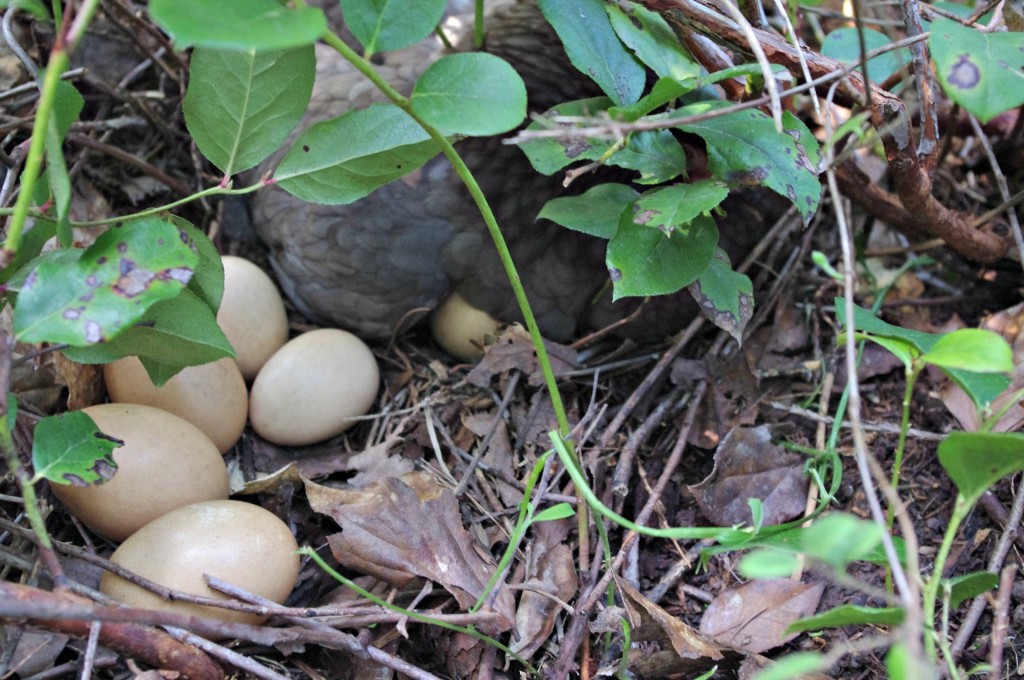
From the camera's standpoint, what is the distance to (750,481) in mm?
1413

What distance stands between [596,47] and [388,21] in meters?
0.37

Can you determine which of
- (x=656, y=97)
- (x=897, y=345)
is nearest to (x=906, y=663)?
(x=897, y=345)

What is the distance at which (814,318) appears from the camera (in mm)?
1667

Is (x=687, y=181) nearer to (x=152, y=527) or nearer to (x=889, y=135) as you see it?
(x=889, y=135)

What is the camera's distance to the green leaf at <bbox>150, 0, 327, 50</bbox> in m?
0.71

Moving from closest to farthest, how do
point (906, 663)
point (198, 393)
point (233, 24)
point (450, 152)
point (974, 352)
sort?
point (906, 663) < point (233, 24) < point (974, 352) < point (450, 152) < point (198, 393)

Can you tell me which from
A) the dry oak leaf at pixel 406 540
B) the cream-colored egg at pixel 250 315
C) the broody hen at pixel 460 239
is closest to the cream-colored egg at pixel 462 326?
the broody hen at pixel 460 239

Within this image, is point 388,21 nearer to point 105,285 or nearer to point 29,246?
point 105,285

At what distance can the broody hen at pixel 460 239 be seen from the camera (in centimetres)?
156

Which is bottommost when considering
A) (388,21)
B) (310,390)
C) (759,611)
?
(759,611)

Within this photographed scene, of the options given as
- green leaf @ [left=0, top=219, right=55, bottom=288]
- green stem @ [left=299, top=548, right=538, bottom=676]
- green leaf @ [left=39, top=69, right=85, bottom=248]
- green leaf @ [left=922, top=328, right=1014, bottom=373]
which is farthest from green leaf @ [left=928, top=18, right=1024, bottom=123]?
green leaf @ [left=0, top=219, right=55, bottom=288]

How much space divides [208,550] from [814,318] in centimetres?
114

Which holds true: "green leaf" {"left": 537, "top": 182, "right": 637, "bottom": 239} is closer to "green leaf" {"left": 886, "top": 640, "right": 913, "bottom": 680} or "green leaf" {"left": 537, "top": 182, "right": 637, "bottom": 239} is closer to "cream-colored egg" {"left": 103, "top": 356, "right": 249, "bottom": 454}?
"cream-colored egg" {"left": 103, "top": 356, "right": 249, "bottom": 454}

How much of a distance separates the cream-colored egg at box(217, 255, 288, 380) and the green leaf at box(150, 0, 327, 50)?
0.79m
